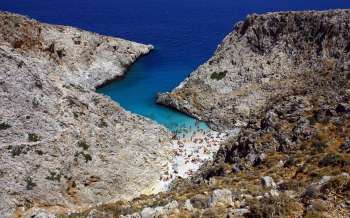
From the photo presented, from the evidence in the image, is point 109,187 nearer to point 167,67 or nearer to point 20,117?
point 20,117

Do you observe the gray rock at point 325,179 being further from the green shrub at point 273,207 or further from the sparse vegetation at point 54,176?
the sparse vegetation at point 54,176

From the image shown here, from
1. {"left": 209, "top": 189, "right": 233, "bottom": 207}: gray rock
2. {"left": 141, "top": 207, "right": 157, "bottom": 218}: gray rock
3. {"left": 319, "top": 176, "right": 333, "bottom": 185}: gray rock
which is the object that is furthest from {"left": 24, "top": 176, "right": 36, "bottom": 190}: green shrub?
{"left": 319, "top": 176, "right": 333, "bottom": 185}: gray rock

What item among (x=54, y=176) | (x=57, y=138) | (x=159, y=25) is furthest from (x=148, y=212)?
(x=159, y=25)

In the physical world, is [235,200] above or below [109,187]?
below

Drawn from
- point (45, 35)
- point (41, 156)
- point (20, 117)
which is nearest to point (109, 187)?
point (41, 156)

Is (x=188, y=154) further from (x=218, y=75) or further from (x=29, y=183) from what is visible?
(x=218, y=75)

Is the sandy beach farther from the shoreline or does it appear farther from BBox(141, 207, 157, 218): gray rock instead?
BBox(141, 207, 157, 218): gray rock
